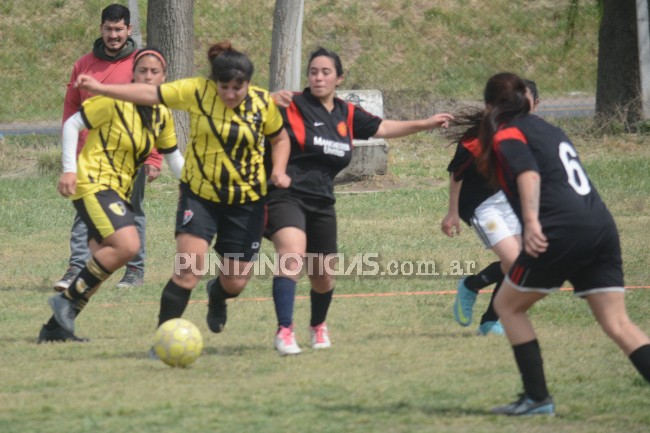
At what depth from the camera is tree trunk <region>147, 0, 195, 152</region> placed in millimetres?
14844

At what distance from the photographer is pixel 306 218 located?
6789 millimetres

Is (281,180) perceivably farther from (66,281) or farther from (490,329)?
(66,281)

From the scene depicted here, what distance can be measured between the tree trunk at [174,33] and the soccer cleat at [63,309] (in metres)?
8.19

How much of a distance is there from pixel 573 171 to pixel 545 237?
0.37 m

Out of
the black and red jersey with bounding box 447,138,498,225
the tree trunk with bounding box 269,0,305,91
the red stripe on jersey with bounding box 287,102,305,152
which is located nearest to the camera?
the red stripe on jersey with bounding box 287,102,305,152

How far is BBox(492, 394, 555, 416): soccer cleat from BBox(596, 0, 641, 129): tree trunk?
12468 millimetres

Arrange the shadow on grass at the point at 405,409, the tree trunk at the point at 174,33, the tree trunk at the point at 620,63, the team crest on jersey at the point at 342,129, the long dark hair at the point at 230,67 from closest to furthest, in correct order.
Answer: the shadow on grass at the point at 405,409 → the long dark hair at the point at 230,67 → the team crest on jersey at the point at 342,129 → the tree trunk at the point at 174,33 → the tree trunk at the point at 620,63

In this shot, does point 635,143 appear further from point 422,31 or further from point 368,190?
point 422,31

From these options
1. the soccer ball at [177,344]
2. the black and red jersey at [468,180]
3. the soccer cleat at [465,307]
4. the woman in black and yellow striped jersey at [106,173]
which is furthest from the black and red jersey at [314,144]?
the soccer cleat at [465,307]

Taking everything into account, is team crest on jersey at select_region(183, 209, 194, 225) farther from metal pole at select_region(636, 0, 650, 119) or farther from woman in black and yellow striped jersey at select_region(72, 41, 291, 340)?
metal pole at select_region(636, 0, 650, 119)

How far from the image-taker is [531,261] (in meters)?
5.07

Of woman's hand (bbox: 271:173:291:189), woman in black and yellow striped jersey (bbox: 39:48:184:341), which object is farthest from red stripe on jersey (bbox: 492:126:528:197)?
woman in black and yellow striped jersey (bbox: 39:48:184:341)

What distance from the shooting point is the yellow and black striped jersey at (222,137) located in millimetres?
6426

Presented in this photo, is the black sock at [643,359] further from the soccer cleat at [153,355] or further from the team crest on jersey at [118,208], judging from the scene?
the team crest on jersey at [118,208]
